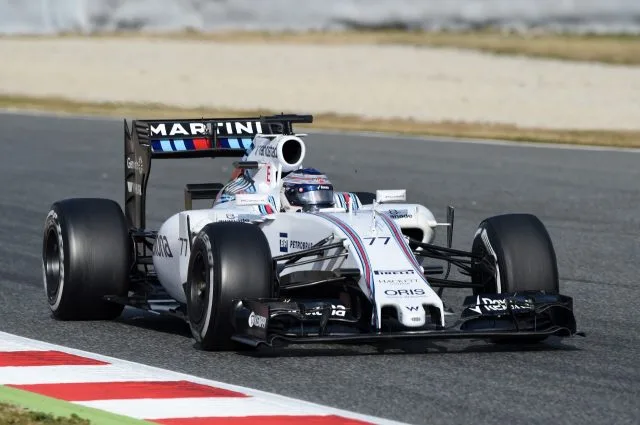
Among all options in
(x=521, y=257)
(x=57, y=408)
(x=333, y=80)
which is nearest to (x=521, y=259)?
(x=521, y=257)

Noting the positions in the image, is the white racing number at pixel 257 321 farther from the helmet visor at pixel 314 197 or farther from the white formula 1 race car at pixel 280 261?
the helmet visor at pixel 314 197

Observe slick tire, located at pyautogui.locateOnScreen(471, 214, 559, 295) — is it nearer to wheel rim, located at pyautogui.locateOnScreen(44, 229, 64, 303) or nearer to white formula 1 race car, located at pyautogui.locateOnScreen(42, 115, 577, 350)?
white formula 1 race car, located at pyautogui.locateOnScreen(42, 115, 577, 350)

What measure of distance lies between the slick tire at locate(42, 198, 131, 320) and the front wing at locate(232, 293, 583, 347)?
1675 mm

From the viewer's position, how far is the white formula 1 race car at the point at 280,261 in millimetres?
8016

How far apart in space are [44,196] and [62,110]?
14018mm

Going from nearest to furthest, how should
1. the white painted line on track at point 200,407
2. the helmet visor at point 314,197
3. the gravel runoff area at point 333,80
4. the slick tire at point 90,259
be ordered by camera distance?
the white painted line on track at point 200,407 < the helmet visor at point 314,197 < the slick tire at point 90,259 < the gravel runoff area at point 333,80

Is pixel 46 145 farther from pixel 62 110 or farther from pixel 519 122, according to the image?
pixel 519 122

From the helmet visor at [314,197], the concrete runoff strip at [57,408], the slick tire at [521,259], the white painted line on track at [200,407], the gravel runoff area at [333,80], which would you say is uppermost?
the gravel runoff area at [333,80]

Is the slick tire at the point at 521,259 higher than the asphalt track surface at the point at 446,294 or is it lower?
higher

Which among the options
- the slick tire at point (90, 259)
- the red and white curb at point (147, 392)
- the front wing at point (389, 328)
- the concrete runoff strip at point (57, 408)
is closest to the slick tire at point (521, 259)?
the front wing at point (389, 328)

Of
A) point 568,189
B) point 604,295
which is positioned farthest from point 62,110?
point 604,295

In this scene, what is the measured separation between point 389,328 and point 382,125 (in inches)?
772

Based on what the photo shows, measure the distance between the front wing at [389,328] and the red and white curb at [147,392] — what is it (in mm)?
570

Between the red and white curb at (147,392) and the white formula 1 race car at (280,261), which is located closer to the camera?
the red and white curb at (147,392)
